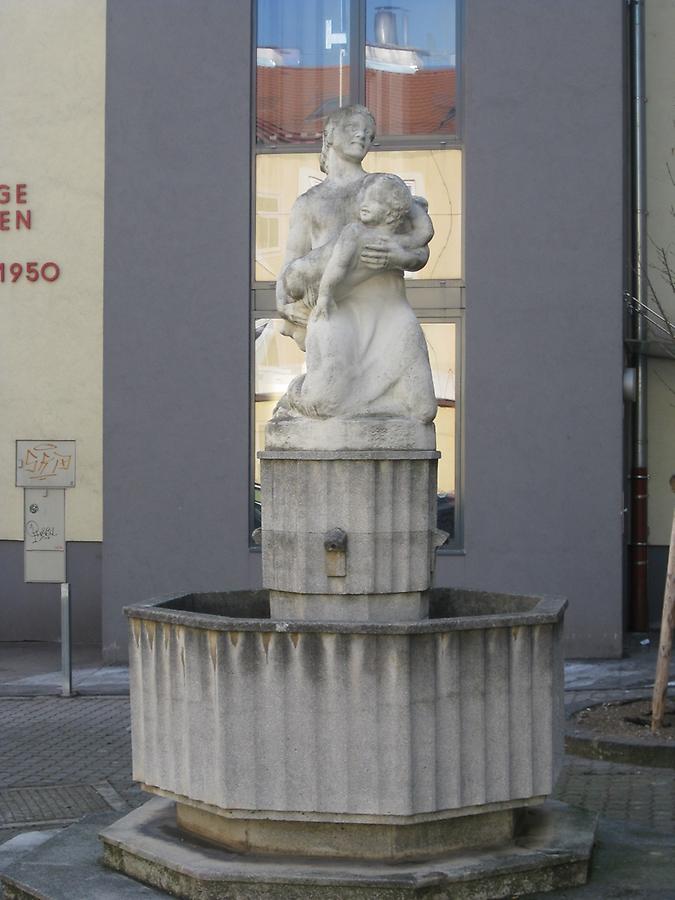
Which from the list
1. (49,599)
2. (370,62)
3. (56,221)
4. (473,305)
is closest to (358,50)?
(370,62)

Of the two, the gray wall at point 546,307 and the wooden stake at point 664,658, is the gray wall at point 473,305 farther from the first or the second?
the wooden stake at point 664,658

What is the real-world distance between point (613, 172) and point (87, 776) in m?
7.45

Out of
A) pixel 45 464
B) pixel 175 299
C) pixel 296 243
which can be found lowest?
pixel 45 464

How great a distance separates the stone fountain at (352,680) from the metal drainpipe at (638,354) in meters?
8.48

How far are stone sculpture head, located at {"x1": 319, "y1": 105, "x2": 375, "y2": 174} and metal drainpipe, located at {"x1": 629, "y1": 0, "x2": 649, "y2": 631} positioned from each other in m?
8.63

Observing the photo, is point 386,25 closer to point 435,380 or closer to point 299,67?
point 299,67

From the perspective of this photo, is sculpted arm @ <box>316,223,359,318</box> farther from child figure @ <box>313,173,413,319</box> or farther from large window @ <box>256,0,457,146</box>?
large window @ <box>256,0,457,146</box>

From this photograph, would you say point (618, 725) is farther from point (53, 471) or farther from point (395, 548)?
point (53, 471)

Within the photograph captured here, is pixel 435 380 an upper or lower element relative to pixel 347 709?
upper

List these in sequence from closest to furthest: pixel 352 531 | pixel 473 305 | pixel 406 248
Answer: pixel 352 531
pixel 406 248
pixel 473 305

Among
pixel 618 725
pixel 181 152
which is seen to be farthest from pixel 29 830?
pixel 181 152

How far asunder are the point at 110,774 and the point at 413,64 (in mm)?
7516

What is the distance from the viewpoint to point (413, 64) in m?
14.2

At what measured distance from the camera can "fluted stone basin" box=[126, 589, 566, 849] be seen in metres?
6.22
